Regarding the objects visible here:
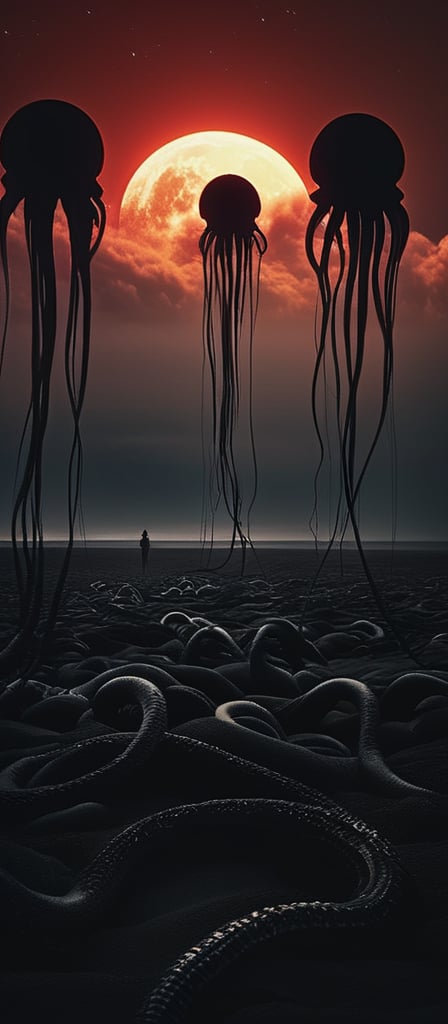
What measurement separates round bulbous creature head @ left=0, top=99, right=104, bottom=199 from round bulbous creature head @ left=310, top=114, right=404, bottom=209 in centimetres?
126

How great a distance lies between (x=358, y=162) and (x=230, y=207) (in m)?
1.68

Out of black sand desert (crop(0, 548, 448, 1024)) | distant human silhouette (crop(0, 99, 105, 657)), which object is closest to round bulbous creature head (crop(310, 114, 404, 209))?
distant human silhouette (crop(0, 99, 105, 657))

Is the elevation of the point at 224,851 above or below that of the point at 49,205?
below

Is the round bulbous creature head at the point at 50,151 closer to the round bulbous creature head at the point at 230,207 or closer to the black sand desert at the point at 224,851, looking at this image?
the round bulbous creature head at the point at 230,207

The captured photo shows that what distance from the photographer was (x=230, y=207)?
16.7 ft

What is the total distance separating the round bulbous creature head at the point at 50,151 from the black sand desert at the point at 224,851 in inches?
88.0

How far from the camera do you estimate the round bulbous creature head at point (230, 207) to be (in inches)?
199

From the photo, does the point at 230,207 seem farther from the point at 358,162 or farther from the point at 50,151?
the point at 50,151

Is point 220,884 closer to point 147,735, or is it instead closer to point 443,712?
point 147,735

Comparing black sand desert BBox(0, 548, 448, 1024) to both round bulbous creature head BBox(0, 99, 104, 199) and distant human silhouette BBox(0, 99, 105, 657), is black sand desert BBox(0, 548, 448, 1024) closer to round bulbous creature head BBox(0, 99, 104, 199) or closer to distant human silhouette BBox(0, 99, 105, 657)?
distant human silhouette BBox(0, 99, 105, 657)

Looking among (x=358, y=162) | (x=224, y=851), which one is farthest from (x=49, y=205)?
(x=224, y=851)

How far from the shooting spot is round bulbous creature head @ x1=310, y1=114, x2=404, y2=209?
3.58 metres

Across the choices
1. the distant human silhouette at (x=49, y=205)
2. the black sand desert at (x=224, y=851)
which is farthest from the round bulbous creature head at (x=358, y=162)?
the black sand desert at (x=224, y=851)

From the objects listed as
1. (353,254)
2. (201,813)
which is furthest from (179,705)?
(353,254)
